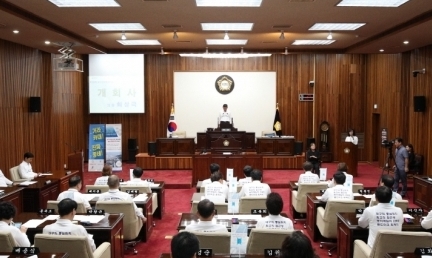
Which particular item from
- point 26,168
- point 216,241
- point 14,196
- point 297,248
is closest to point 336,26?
point 216,241

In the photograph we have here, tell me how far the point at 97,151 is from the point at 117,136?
0.74 meters

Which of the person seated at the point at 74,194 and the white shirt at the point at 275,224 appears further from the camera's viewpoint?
the person seated at the point at 74,194

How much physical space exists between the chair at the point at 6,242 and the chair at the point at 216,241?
1.74 meters

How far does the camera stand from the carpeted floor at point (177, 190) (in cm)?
687

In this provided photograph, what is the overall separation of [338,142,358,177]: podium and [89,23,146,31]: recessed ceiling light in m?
6.46

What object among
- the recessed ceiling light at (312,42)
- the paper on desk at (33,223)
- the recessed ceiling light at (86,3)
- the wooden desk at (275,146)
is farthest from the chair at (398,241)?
the wooden desk at (275,146)

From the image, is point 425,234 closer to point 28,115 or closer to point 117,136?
point 28,115

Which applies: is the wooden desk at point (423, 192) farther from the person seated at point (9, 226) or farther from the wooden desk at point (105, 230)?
the person seated at point (9, 226)

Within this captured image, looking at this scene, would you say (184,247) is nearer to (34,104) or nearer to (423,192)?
(423,192)

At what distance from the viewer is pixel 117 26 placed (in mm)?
8836

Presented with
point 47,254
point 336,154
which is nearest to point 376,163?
point 336,154

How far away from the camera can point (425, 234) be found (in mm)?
4289

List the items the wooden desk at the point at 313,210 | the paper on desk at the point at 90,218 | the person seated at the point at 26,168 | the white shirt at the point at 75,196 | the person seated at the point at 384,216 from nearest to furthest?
1. the person seated at the point at 384,216
2. the paper on desk at the point at 90,218
3. the white shirt at the point at 75,196
4. the wooden desk at the point at 313,210
5. the person seated at the point at 26,168

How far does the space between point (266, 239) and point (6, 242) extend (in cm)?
244
